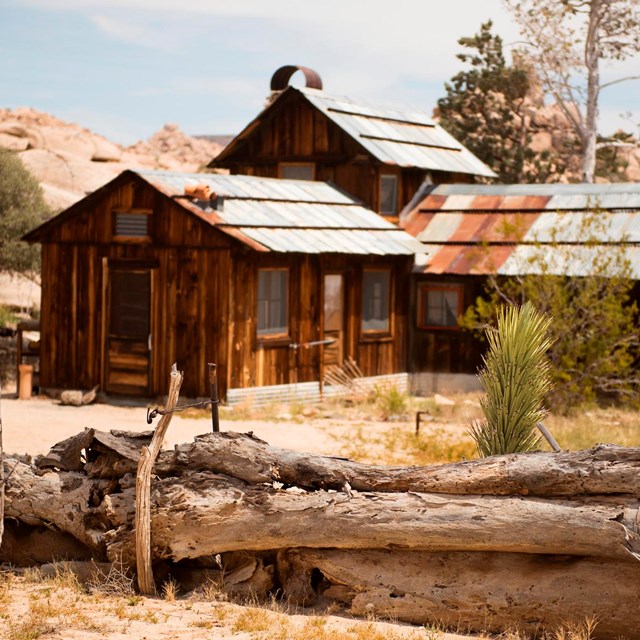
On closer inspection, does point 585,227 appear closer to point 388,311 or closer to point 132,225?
point 388,311

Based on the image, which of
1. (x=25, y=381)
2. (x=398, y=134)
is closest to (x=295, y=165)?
(x=398, y=134)

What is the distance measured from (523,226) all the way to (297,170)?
5.22 meters

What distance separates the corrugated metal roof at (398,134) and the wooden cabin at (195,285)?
2.88 metres

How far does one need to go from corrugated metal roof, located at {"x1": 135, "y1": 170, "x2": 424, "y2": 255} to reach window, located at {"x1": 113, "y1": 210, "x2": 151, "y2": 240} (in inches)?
28.4

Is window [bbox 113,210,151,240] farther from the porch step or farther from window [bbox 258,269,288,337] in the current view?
the porch step

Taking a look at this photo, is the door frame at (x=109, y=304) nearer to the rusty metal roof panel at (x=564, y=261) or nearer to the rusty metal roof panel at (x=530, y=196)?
the rusty metal roof panel at (x=564, y=261)

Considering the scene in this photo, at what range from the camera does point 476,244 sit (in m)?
24.1

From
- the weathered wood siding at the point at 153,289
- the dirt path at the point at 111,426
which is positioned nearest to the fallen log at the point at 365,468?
the dirt path at the point at 111,426

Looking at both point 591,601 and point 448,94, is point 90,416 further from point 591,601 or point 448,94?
point 448,94

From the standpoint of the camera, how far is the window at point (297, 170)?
26.0 metres

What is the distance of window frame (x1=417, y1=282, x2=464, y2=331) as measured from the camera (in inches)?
937

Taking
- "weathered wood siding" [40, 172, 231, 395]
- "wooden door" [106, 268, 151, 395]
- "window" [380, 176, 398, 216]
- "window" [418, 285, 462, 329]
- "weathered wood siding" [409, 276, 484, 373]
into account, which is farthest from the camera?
"window" [380, 176, 398, 216]

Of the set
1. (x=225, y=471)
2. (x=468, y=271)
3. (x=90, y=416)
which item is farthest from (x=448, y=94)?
(x=225, y=471)

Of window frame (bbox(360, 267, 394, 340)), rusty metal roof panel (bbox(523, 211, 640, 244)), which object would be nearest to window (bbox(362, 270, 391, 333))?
window frame (bbox(360, 267, 394, 340))
